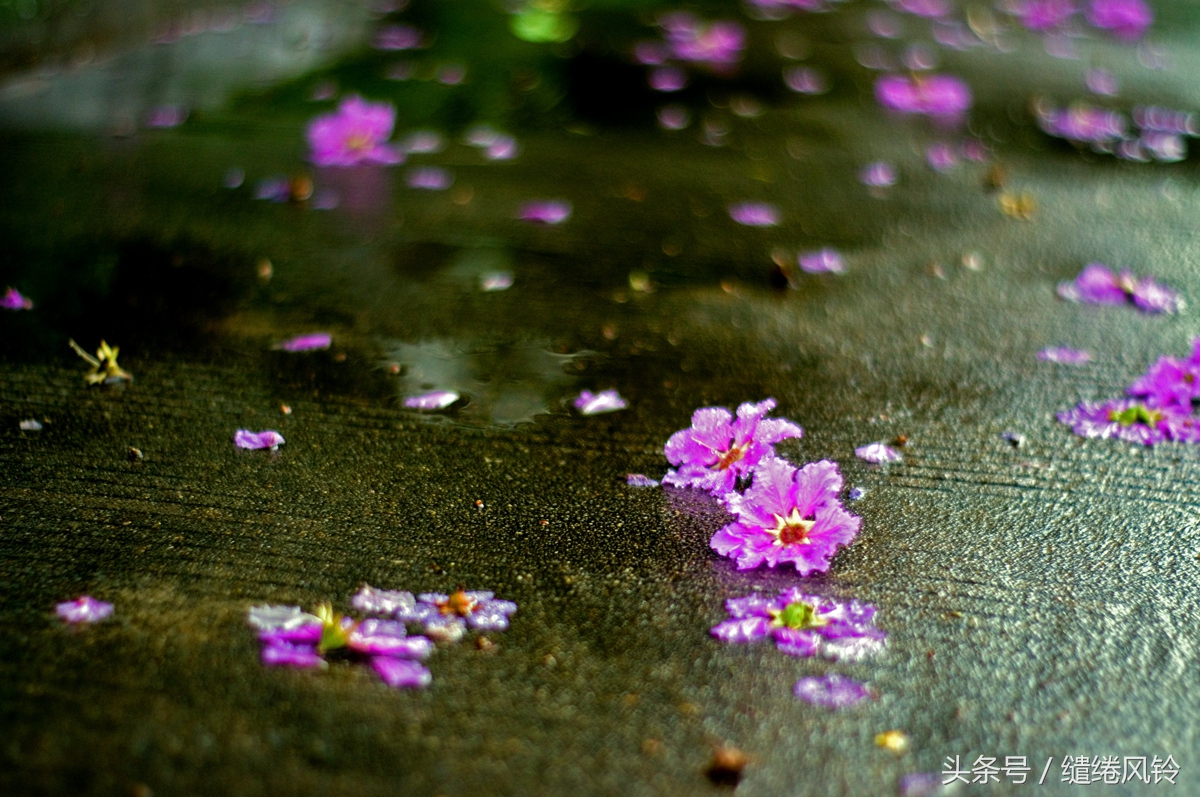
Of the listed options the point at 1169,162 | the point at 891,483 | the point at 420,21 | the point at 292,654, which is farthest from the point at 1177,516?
the point at 420,21

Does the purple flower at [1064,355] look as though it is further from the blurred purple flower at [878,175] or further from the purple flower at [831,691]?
the purple flower at [831,691]

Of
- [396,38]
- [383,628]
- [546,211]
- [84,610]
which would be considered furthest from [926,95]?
[84,610]

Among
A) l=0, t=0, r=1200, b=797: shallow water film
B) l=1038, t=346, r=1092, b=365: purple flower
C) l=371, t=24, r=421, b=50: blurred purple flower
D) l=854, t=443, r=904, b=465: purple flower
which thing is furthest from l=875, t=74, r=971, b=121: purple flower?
l=854, t=443, r=904, b=465: purple flower

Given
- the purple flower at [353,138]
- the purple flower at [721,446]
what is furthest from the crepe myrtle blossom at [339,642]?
the purple flower at [353,138]

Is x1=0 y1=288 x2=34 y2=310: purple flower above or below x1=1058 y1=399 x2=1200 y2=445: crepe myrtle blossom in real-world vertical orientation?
above

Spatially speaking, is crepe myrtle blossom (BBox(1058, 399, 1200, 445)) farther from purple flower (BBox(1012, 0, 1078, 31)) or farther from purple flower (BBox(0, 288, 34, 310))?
purple flower (BBox(1012, 0, 1078, 31))

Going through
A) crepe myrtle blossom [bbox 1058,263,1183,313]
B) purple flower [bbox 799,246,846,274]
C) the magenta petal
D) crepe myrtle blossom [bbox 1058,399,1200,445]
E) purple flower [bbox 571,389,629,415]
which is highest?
the magenta petal
